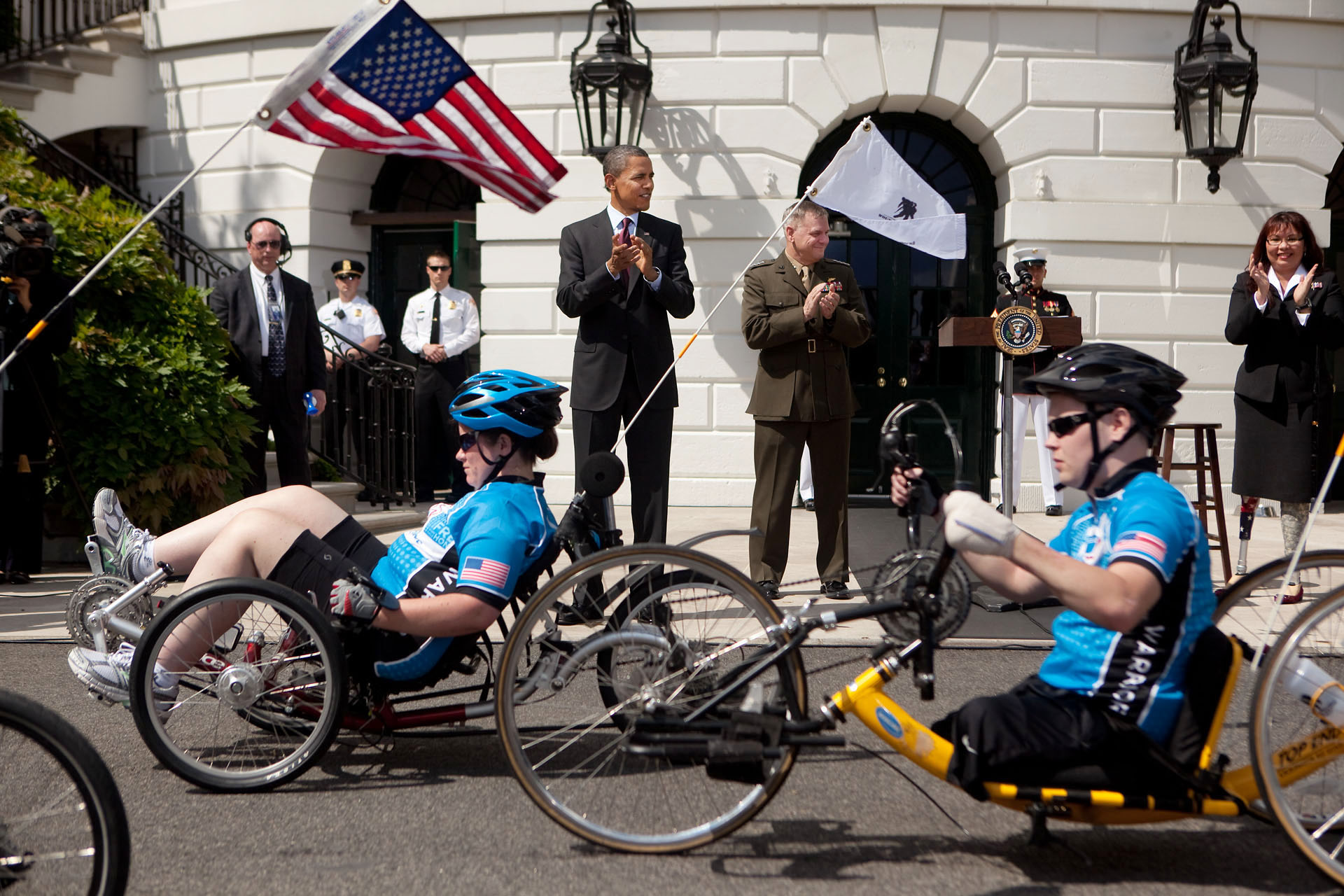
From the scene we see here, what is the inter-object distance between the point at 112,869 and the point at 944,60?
10.4 meters

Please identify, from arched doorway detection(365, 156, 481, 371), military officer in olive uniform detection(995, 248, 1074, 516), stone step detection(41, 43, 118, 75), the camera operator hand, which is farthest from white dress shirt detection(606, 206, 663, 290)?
stone step detection(41, 43, 118, 75)

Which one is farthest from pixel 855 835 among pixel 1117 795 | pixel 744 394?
pixel 744 394

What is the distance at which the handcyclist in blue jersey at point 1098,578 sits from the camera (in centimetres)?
282

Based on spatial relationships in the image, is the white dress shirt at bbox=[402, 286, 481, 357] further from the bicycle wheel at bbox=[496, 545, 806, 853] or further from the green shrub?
the bicycle wheel at bbox=[496, 545, 806, 853]

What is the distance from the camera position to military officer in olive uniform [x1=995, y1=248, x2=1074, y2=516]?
969 cm

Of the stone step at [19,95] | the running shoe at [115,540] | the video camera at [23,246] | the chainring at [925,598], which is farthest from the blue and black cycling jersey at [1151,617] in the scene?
the stone step at [19,95]

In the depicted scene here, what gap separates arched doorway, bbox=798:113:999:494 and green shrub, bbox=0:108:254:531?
19.6 feet

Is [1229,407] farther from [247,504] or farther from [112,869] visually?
[112,869]

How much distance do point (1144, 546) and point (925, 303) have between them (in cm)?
921

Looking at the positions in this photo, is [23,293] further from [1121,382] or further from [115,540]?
[1121,382]

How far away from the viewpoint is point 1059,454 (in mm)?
3156

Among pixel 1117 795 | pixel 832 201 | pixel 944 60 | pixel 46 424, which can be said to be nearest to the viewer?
pixel 1117 795

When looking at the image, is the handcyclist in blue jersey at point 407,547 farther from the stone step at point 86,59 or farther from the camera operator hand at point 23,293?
the stone step at point 86,59

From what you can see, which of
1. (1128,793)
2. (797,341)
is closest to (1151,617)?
(1128,793)
